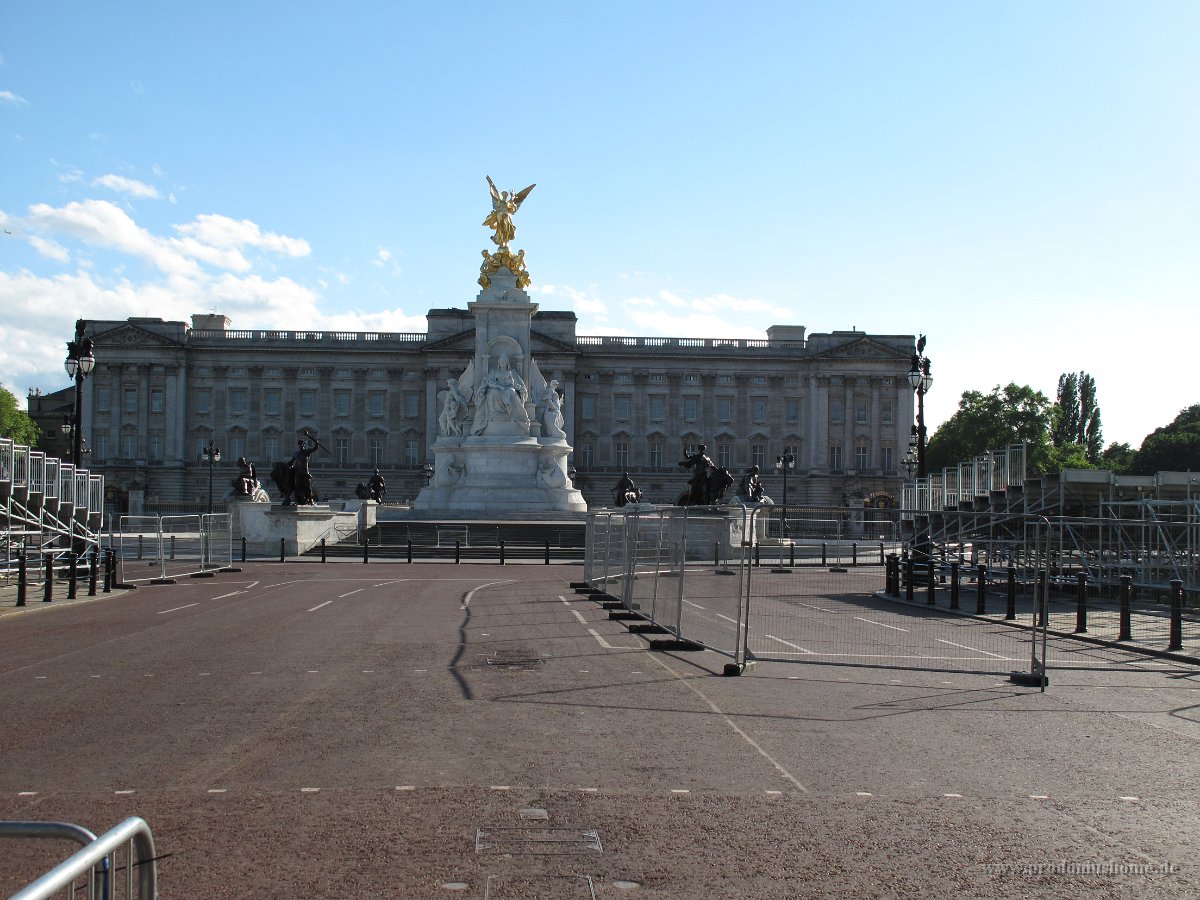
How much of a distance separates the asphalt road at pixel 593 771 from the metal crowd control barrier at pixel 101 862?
2.26 m

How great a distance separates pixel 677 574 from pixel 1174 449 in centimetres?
10136

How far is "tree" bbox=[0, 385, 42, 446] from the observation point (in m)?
121

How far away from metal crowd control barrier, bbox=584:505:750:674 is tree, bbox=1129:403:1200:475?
90.2 metres

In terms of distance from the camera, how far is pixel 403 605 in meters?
23.3

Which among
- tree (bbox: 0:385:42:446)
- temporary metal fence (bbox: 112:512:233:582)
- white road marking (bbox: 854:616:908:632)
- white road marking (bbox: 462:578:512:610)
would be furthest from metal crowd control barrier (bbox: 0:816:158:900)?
tree (bbox: 0:385:42:446)

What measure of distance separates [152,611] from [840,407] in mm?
96683

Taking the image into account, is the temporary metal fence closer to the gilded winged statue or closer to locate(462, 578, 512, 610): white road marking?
locate(462, 578, 512, 610): white road marking

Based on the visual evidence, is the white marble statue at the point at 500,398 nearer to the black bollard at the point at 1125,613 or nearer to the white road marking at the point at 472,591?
the white road marking at the point at 472,591

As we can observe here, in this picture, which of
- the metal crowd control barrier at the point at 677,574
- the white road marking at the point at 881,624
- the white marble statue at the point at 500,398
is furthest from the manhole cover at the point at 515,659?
the white marble statue at the point at 500,398

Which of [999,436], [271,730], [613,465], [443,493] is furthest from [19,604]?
[999,436]

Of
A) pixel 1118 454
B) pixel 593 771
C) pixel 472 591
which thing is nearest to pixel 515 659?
pixel 593 771

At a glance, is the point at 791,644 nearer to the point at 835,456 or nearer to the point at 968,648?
the point at 968,648

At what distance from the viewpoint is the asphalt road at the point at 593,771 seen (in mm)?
6391

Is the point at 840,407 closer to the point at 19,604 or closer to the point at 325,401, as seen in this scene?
the point at 325,401
